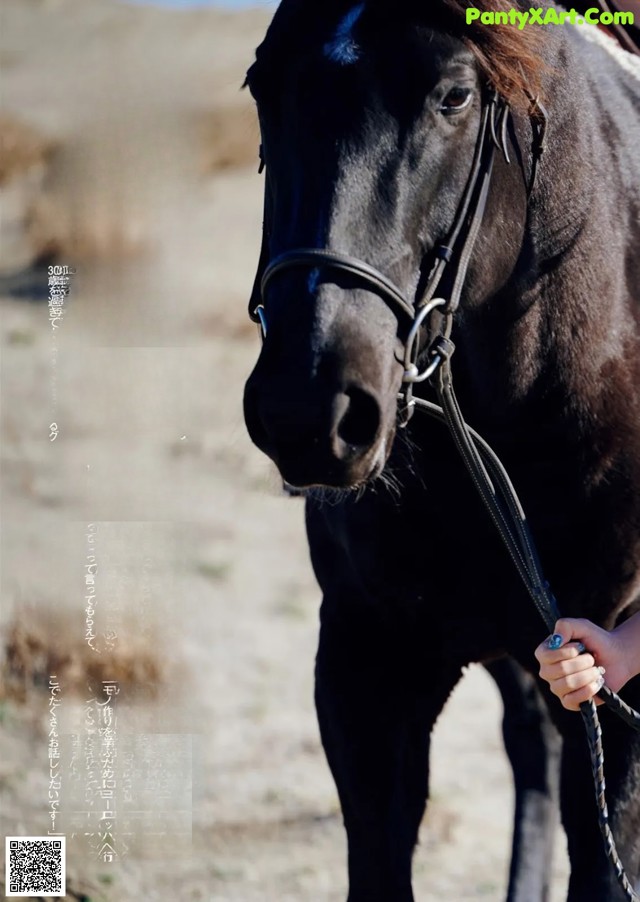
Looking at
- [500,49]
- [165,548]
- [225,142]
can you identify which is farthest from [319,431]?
[225,142]

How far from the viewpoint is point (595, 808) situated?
7.79 feet

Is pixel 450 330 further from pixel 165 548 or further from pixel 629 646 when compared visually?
pixel 165 548

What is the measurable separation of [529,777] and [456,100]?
227cm

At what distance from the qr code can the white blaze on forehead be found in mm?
2188

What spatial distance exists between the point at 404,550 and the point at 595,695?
1.87 ft

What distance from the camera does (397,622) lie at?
2.43m

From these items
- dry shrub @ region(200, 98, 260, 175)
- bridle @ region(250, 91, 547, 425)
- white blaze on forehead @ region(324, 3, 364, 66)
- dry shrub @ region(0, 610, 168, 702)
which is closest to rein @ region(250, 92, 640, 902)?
bridle @ region(250, 91, 547, 425)

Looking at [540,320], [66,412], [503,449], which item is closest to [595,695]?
[503,449]

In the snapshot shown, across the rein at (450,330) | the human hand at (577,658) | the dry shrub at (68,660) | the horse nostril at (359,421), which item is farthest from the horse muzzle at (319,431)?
the dry shrub at (68,660)

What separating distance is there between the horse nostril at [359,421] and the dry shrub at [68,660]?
3.13m

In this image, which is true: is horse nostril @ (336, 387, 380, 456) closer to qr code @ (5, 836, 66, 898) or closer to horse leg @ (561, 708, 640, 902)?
horse leg @ (561, 708, 640, 902)

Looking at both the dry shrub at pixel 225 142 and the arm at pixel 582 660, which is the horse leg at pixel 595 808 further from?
the dry shrub at pixel 225 142

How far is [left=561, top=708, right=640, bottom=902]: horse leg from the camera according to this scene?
7.57ft

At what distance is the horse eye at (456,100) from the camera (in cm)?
194
